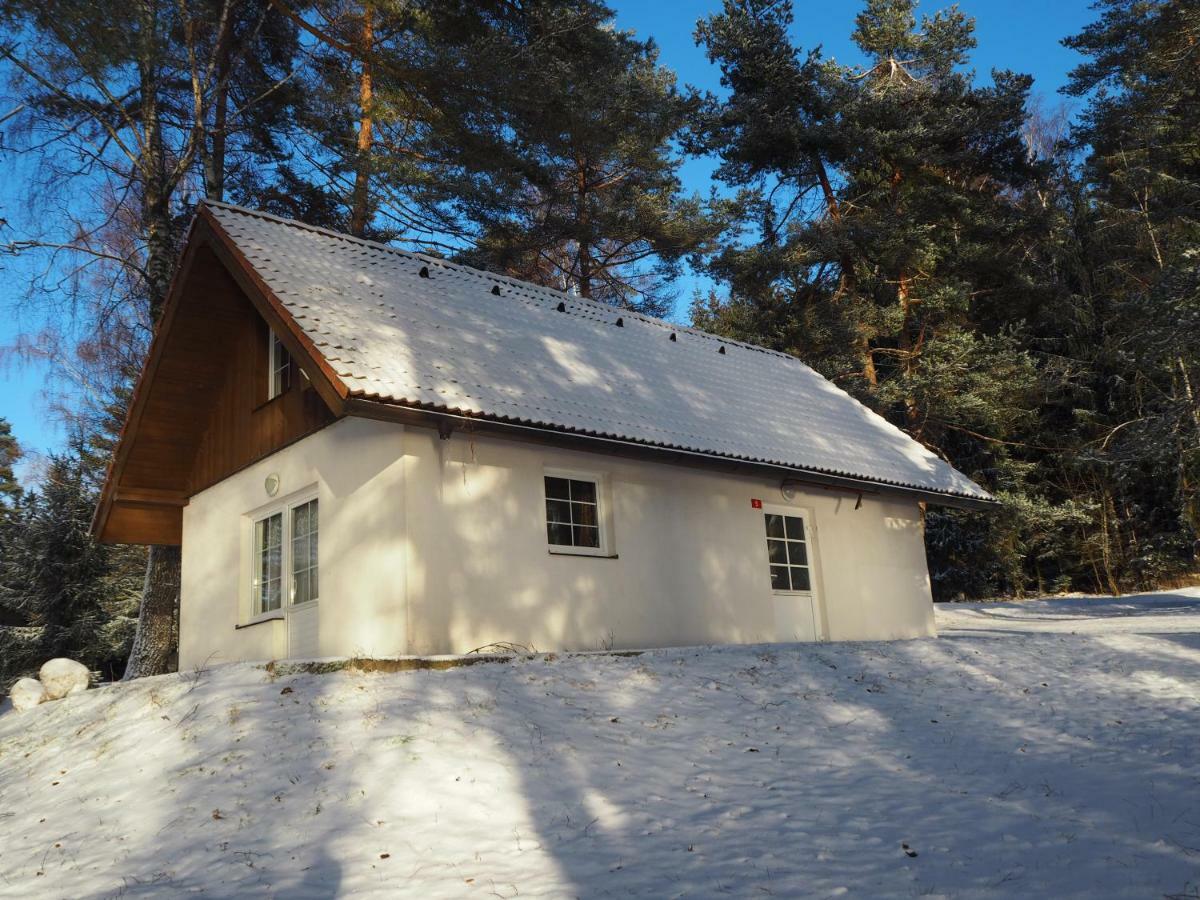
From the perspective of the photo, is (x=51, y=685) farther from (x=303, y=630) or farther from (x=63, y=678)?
(x=303, y=630)

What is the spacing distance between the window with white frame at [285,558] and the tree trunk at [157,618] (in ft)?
12.8

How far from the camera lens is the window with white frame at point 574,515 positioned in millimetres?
10789

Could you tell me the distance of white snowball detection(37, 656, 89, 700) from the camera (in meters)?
10.5

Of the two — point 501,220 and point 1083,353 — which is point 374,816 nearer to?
point 501,220

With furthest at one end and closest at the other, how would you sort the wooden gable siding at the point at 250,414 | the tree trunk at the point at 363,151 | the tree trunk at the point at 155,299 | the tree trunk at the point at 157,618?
1. the tree trunk at the point at 363,151
2. the tree trunk at the point at 155,299
3. the tree trunk at the point at 157,618
4. the wooden gable siding at the point at 250,414

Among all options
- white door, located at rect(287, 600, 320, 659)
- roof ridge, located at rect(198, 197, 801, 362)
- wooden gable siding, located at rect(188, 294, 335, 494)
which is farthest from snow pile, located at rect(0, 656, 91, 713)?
roof ridge, located at rect(198, 197, 801, 362)

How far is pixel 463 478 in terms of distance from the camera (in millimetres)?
10062

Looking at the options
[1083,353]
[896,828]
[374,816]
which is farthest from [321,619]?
[1083,353]

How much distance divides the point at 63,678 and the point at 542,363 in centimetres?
613

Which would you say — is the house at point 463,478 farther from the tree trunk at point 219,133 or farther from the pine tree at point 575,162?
the tree trunk at point 219,133

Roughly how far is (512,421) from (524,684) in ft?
8.77

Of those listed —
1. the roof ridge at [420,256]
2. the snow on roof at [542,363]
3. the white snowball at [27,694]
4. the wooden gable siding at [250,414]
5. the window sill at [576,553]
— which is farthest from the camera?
the roof ridge at [420,256]

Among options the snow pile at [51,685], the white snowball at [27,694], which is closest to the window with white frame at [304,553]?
the snow pile at [51,685]

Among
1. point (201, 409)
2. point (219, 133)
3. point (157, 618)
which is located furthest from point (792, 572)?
point (219, 133)
